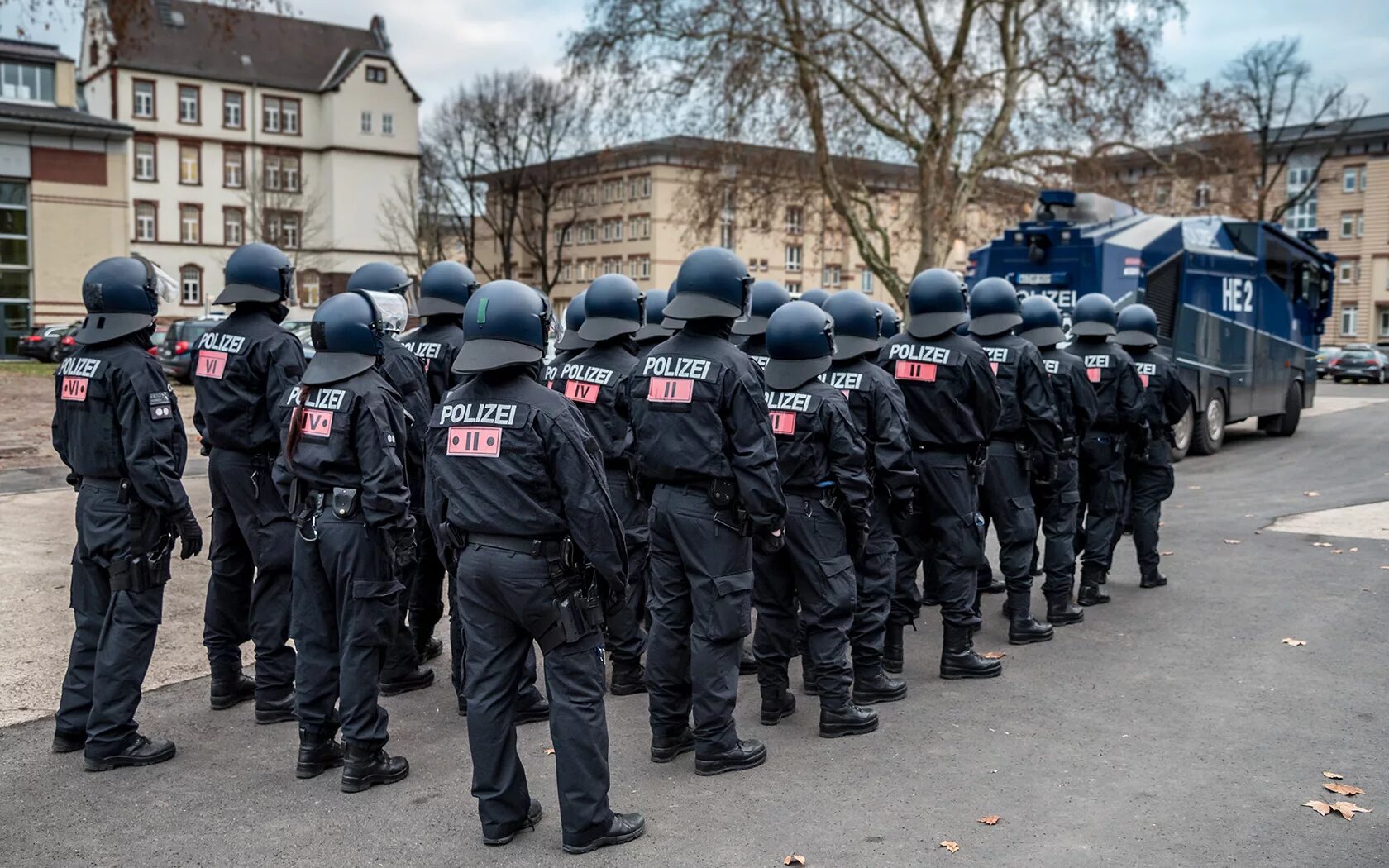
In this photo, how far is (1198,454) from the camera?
18.2 metres

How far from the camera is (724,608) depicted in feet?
18.6

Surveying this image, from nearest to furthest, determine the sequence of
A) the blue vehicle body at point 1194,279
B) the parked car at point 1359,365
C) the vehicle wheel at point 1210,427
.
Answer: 1. the blue vehicle body at point 1194,279
2. the vehicle wheel at point 1210,427
3. the parked car at point 1359,365

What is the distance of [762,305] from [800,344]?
7.38 feet

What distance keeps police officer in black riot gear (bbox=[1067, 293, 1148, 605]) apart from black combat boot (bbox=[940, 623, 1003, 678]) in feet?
7.40

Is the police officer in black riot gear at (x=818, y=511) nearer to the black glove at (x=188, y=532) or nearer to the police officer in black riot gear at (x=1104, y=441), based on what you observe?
the black glove at (x=188, y=532)

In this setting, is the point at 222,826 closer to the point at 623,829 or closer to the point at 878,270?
the point at 623,829

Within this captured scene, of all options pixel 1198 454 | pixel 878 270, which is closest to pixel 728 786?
pixel 1198 454

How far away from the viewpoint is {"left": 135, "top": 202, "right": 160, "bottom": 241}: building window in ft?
201

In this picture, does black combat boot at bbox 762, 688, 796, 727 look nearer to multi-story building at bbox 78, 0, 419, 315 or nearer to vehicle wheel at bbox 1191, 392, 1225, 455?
vehicle wheel at bbox 1191, 392, 1225, 455

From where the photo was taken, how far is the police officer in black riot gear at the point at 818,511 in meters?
6.12

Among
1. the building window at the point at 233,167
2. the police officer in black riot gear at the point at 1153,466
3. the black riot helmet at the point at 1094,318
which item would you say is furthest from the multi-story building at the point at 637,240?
the black riot helmet at the point at 1094,318

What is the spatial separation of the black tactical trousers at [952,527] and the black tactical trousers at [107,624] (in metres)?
4.28

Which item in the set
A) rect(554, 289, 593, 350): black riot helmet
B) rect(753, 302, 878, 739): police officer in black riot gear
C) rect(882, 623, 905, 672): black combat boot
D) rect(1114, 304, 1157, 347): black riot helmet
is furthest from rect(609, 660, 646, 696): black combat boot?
rect(1114, 304, 1157, 347): black riot helmet

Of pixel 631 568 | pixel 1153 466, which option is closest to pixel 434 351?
pixel 631 568
